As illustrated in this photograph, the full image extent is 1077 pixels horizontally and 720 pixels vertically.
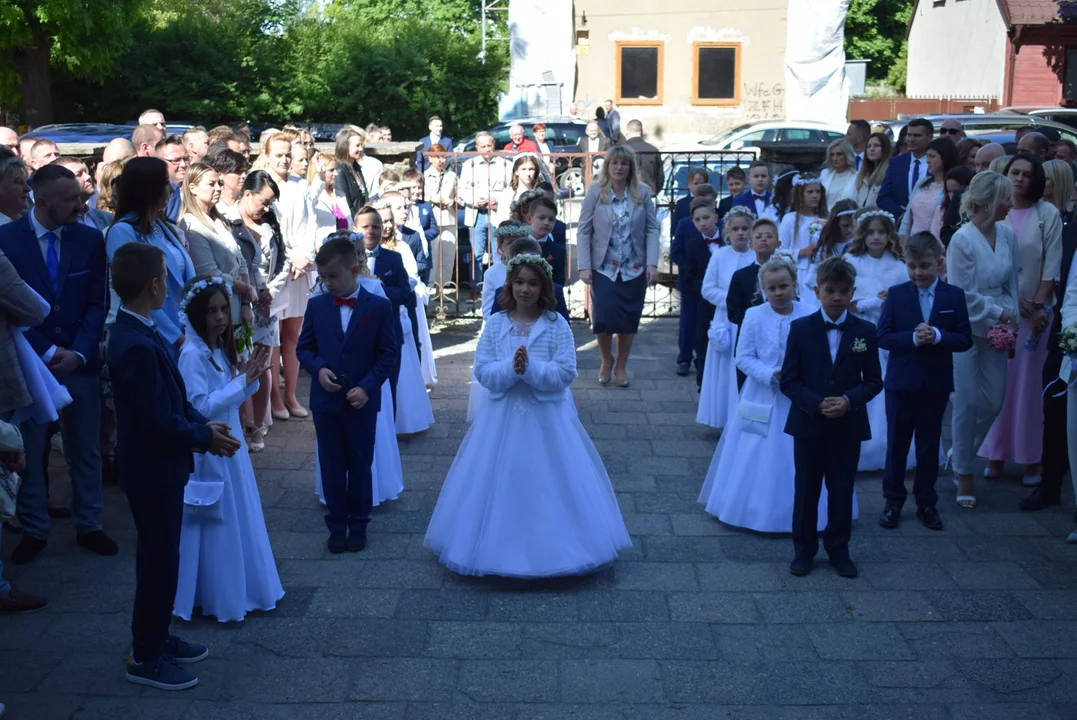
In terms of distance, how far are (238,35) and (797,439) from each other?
83.1 feet

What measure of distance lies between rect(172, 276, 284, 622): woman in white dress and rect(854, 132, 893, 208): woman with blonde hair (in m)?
7.06

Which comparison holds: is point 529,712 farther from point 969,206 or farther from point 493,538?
point 969,206

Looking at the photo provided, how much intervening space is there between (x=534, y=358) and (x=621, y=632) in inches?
60.0

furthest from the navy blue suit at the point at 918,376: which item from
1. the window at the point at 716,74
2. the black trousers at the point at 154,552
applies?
the window at the point at 716,74

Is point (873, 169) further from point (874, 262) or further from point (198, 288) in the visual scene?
point (198, 288)

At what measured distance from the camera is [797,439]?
6289mm

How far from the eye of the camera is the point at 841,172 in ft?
36.7

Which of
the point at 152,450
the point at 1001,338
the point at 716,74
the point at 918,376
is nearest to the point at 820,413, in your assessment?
the point at 918,376

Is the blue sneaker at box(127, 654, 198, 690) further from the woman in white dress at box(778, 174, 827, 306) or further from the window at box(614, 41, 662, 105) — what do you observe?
the window at box(614, 41, 662, 105)

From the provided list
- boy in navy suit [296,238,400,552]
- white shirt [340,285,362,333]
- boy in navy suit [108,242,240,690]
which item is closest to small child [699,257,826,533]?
boy in navy suit [296,238,400,552]

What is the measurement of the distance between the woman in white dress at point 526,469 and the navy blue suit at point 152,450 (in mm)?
1698

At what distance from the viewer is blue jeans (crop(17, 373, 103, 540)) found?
6.36 meters

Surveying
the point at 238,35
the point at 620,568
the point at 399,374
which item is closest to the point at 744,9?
the point at 238,35

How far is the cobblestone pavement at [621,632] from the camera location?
494 cm
